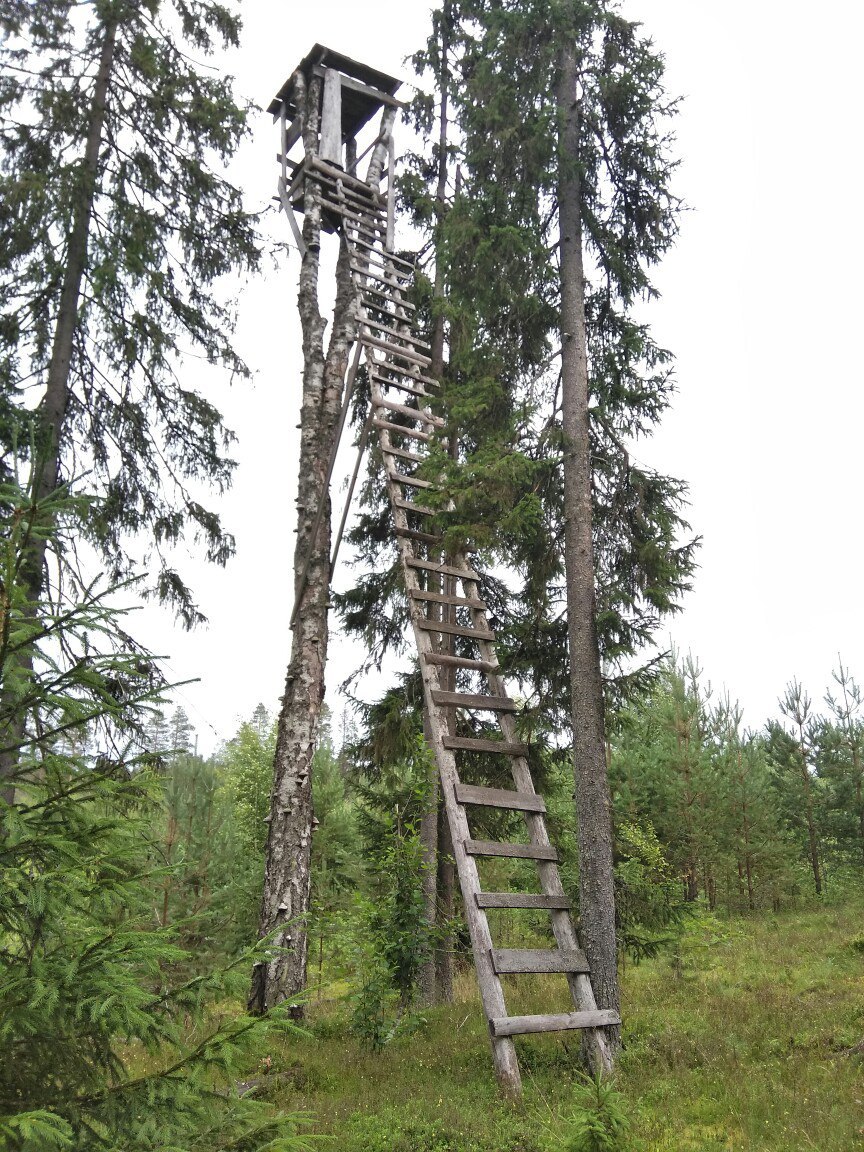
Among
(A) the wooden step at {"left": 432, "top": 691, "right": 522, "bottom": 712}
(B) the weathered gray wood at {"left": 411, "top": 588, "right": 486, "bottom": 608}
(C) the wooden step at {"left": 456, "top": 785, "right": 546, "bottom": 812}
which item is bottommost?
(C) the wooden step at {"left": 456, "top": 785, "right": 546, "bottom": 812}

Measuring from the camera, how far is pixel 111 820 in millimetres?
2947

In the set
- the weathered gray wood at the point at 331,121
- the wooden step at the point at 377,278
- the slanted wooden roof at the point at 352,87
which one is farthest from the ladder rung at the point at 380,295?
the slanted wooden roof at the point at 352,87

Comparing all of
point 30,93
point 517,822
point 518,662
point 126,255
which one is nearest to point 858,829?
point 517,822

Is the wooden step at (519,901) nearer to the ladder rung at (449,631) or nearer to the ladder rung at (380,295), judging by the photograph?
the ladder rung at (449,631)

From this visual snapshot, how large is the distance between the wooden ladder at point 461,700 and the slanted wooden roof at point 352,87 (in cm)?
174

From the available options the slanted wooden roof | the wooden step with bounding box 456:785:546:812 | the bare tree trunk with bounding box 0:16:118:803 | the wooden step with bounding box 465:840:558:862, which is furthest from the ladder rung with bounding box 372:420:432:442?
the slanted wooden roof

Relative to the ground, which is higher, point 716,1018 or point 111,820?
point 111,820

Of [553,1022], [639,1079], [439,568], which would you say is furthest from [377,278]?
[639,1079]

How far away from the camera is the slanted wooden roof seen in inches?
469

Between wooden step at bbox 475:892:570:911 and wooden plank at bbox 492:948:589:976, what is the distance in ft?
1.07

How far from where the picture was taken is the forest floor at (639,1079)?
16.7 ft

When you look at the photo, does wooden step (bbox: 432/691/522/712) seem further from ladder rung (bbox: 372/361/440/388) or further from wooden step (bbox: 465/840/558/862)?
ladder rung (bbox: 372/361/440/388)

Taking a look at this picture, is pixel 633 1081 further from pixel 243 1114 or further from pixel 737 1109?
pixel 243 1114

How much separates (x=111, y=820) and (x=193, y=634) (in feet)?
26.7
